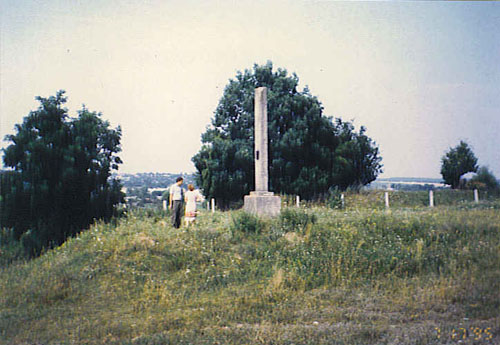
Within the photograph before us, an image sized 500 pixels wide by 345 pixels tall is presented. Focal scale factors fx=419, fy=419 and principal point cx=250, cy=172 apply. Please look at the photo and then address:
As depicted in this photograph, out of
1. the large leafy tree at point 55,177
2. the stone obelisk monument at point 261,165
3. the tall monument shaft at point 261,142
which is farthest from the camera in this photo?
the large leafy tree at point 55,177

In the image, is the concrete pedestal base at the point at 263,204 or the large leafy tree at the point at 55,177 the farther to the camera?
Answer: the large leafy tree at the point at 55,177

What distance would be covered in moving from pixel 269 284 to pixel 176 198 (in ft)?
17.7

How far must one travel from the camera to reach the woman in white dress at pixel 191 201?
12.5m

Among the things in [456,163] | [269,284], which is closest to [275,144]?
[456,163]

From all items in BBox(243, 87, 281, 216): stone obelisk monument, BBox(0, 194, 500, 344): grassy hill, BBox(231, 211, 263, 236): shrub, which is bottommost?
BBox(0, 194, 500, 344): grassy hill

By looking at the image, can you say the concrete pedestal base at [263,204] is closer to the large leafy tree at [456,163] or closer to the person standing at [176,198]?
the person standing at [176,198]

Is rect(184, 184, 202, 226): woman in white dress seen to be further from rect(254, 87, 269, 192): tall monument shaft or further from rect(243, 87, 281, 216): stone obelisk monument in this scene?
rect(254, 87, 269, 192): tall monument shaft

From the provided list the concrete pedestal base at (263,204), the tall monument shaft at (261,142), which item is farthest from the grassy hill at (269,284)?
the tall monument shaft at (261,142)

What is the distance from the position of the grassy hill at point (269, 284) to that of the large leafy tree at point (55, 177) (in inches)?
164

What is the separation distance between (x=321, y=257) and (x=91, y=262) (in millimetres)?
5496

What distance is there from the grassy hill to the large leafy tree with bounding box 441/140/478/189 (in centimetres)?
1931

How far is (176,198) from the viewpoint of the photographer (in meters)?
12.6

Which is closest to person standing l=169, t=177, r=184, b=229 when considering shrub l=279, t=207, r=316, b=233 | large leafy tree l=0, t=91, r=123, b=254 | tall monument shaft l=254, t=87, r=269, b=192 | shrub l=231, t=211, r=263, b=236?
shrub l=231, t=211, r=263, b=236

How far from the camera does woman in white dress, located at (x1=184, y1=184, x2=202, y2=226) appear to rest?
12453 mm
